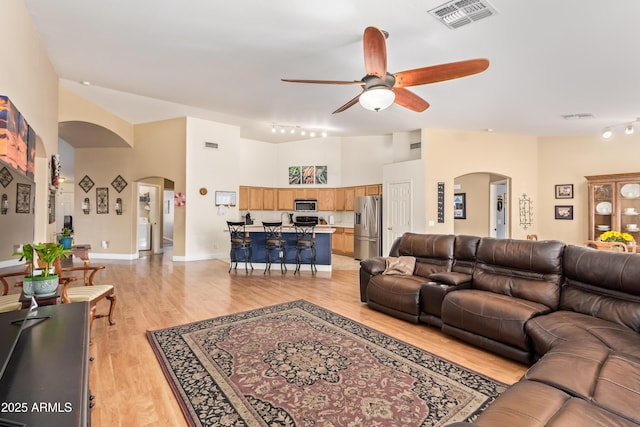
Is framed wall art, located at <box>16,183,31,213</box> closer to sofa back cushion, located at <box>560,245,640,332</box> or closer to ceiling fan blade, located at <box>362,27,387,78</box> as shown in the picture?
ceiling fan blade, located at <box>362,27,387,78</box>

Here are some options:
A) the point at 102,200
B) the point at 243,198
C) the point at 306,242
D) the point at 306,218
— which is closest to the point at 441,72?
the point at 306,242

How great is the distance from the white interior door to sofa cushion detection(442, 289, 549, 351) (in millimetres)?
3919

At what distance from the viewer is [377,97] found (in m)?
2.76

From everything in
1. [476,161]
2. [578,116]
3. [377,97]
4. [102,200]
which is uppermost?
[578,116]

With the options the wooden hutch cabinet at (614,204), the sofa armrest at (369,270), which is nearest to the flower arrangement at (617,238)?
the wooden hutch cabinet at (614,204)

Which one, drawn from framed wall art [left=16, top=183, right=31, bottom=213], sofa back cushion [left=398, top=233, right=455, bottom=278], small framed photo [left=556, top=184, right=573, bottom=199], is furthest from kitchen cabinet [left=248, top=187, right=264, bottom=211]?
small framed photo [left=556, top=184, right=573, bottom=199]

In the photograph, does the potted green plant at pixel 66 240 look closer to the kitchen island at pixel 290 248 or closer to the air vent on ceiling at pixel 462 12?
the kitchen island at pixel 290 248

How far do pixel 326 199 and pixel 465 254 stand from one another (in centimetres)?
575

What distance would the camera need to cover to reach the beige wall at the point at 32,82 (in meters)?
2.66

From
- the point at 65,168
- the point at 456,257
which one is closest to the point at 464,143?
the point at 456,257

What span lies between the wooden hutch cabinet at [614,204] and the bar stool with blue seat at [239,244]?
7103 mm

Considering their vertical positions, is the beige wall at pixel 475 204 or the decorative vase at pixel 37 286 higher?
the beige wall at pixel 475 204

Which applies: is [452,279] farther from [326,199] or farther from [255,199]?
[255,199]

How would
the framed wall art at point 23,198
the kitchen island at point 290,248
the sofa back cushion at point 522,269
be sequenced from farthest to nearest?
the kitchen island at point 290,248 → the sofa back cushion at point 522,269 → the framed wall art at point 23,198
